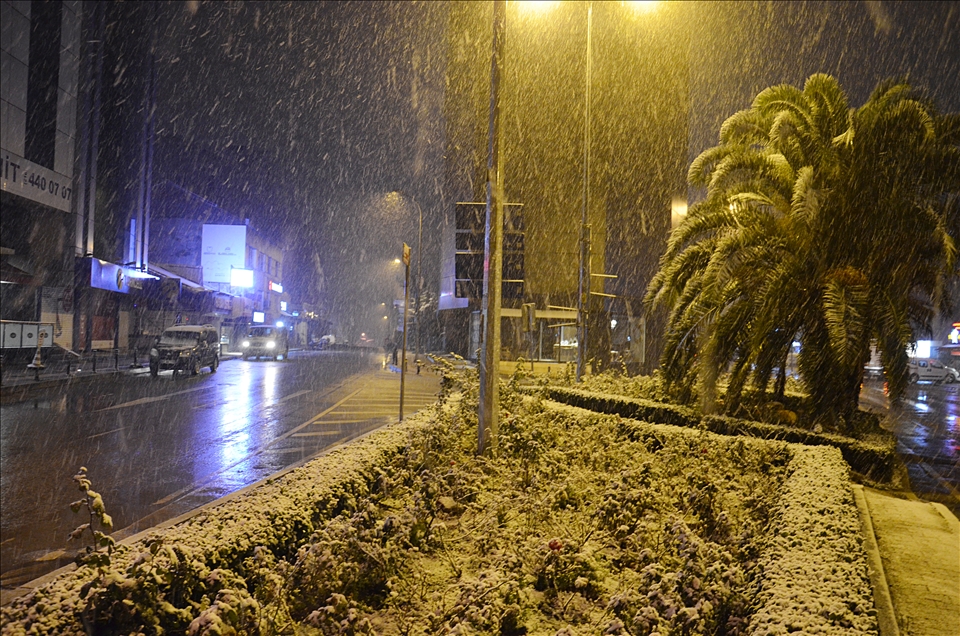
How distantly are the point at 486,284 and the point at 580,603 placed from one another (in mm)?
5064

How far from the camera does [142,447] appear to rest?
11070 millimetres

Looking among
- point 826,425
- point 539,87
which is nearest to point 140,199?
point 539,87

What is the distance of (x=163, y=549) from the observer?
10.8 ft

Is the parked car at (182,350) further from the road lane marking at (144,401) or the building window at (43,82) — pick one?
the building window at (43,82)

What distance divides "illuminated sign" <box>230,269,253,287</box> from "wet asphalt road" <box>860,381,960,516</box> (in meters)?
57.6

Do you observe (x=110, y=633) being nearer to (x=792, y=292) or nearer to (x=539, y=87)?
(x=792, y=292)

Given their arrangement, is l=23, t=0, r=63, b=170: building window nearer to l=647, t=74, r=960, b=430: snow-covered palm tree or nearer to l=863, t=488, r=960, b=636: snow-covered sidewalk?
l=647, t=74, r=960, b=430: snow-covered palm tree

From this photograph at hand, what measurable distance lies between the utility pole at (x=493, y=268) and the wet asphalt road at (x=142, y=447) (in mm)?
3466

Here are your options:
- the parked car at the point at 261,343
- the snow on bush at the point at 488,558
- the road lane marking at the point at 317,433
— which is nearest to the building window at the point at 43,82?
the parked car at the point at 261,343

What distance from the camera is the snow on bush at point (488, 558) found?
3076 millimetres

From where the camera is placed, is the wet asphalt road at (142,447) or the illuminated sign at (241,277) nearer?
the wet asphalt road at (142,447)

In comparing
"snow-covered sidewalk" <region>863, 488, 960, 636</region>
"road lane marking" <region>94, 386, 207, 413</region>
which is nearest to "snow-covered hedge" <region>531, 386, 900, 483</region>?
"snow-covered sidewalk" <region>863, 488, 960, 636</region>

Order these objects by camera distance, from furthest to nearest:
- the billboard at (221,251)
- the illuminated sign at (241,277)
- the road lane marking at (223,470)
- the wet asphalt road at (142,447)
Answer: the illuminated sign at (241,277), the billboard at (221,251), the road lane marking at (223,470), the wet asphalt road at (142,447)

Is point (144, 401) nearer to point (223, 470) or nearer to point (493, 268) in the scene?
point (223, 470)
